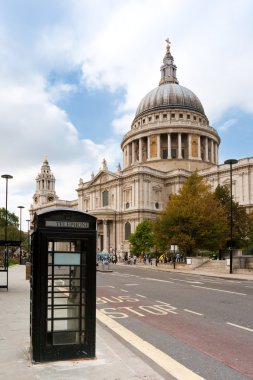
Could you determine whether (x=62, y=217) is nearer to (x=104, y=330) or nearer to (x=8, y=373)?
(x=8, y=373)

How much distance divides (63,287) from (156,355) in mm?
2057

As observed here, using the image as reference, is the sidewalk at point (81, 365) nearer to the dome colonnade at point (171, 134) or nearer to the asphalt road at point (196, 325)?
the asphalt road at point (196, 325)

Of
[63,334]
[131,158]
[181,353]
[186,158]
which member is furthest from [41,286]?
[131,158]

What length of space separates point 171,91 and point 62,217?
99783mm

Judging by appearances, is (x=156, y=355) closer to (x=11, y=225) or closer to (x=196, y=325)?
(x=196, y=325)

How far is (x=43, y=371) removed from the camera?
6070 mm

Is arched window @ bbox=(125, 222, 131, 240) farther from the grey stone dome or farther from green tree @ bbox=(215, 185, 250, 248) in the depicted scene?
the grey stone dome

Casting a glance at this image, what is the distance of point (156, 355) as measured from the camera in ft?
24.2

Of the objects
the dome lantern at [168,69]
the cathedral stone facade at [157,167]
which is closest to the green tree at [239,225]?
the cathedral stone facade at [157,167]

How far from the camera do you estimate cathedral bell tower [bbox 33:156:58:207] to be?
132000 mm

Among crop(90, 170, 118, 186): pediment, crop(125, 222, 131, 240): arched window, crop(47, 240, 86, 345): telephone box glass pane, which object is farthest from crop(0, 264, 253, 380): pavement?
crop(90, 170, 118, 186): pediment

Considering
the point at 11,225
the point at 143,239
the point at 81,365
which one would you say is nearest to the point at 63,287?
the point at 81,365

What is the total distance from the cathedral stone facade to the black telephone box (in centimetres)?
6962

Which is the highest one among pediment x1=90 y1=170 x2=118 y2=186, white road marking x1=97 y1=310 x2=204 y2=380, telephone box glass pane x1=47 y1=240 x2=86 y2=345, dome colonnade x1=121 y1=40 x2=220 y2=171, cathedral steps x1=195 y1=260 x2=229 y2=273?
dome colonnade x1=121 y1=40 x2=220 y2=171
